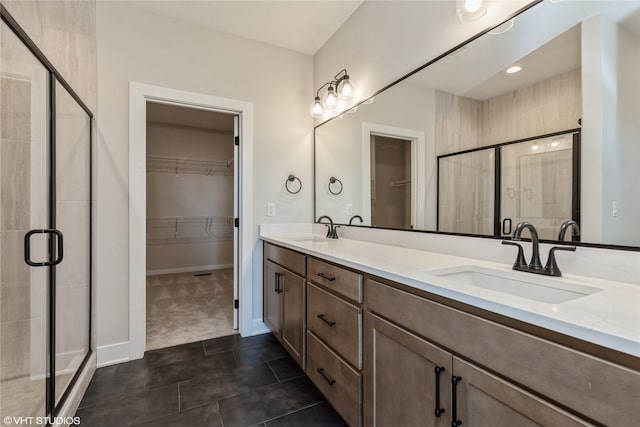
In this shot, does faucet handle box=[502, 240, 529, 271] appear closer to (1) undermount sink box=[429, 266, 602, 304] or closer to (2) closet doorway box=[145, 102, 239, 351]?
(1) undermount sink box=[429, 266, 602, 304]

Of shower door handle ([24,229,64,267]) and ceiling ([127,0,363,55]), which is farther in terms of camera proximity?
ceiling ([127,0,363,55])

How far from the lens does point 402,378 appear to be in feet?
3.44

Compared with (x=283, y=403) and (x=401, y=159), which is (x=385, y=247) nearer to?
(x=401, y=159)

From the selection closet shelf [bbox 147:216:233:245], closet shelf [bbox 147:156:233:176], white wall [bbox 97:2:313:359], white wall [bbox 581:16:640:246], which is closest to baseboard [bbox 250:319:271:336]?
white wall [bbox 97:2:313:359]

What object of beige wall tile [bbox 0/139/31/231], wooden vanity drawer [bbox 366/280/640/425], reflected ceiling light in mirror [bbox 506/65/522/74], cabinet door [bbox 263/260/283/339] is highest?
reflected ceiling light in mirror [bbox 506/65/522/74]

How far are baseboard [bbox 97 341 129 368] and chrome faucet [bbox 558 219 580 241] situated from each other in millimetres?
2723

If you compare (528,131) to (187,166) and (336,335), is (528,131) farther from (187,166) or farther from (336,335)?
(187,166)

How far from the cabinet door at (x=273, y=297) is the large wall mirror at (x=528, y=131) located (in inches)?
37.2

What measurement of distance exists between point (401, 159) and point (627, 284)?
4.02 feet

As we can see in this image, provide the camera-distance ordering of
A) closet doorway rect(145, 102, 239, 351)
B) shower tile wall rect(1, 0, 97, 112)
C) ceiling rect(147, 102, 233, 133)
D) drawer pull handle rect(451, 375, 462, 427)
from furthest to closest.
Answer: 1. closet doorway rect(145, 102, 239, 351)
2. ceiling rect(147, 102, 233, 133)
3. shower tile wall rect(1, 0, 97, 112)
4. drawer pull handle rect(451, 375, 462, 427)

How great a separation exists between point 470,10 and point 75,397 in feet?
9.47

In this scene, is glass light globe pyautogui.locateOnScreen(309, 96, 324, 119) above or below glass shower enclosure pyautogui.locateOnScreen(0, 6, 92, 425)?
above

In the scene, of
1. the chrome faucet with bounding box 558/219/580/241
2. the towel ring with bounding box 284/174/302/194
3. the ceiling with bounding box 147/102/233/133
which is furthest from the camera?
the ceiling with bounding box 147/102/233/133

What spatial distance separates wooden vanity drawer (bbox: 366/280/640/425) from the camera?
0.56 meters
